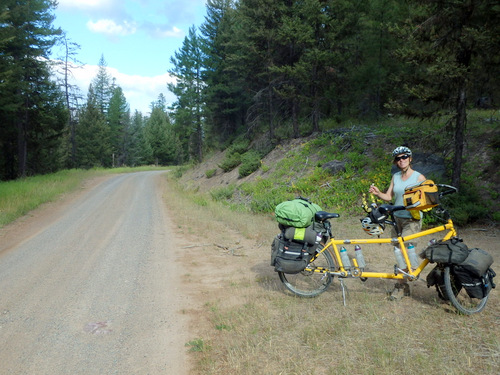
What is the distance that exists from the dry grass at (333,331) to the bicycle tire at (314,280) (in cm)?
13

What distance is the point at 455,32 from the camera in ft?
34.1

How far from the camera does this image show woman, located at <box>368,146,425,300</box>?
492cm

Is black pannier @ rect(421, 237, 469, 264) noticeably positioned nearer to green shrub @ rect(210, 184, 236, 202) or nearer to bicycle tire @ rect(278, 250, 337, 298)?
bicycle tire @ rect(278, 250, 337, 298)

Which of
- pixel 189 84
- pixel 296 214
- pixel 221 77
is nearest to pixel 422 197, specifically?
pixel 296 214

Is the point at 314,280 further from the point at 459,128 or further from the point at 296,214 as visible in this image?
the point at 459,128

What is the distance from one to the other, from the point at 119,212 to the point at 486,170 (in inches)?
552

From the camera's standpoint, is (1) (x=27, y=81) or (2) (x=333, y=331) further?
(1) (x=27, y=81)

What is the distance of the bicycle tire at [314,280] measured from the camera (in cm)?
519

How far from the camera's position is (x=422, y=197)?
4.60m

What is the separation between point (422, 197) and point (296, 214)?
5.63ft

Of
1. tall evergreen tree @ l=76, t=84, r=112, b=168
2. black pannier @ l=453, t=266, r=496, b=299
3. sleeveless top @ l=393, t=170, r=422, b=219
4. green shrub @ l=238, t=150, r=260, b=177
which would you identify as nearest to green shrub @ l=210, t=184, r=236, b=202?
green shrub @ l=238, t=150, r=260, b=177

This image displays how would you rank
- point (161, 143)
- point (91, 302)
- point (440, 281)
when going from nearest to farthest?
point (440, 281) < point (91, 302) < point (161, 143)

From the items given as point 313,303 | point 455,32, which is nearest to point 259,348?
point 313,303

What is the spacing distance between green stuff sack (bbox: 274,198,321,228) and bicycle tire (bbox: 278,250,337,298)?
62cm
